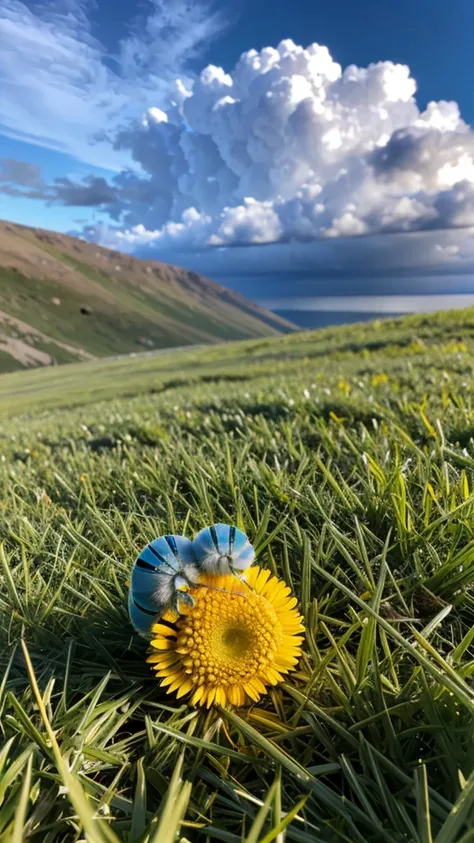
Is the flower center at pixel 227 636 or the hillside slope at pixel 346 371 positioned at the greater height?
the hillside slope at pixel 346 371

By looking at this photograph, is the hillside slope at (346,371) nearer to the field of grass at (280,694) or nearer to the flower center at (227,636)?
the field of grass at (280,694)

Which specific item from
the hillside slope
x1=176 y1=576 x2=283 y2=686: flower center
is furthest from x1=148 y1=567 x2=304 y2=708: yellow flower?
the hillside slope

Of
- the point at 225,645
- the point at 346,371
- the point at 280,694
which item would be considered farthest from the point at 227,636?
the point at 346,371

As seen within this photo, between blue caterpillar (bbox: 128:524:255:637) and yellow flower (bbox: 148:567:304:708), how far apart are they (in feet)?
0.13

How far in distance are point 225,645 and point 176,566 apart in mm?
245

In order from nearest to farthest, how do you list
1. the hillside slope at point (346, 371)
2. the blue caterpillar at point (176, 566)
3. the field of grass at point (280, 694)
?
the field of grass at point (280, 694) → the blue caterpillar at point (176, 566) → the hillside slope at point (346, 371)

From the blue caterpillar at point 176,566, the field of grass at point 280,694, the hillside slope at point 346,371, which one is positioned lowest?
the field of grass at point 280,694

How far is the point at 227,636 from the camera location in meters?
1.25

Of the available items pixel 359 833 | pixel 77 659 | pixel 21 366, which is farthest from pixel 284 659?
pixel 21 366

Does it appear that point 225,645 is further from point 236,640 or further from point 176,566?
point 176,566

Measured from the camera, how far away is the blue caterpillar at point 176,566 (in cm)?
120

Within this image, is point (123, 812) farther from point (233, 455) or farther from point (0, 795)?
point (233, 455)

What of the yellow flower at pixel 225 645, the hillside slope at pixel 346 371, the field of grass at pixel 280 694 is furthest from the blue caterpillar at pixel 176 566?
the hillside slope at pixel 346 371

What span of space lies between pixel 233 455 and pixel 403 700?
1.83 metres
